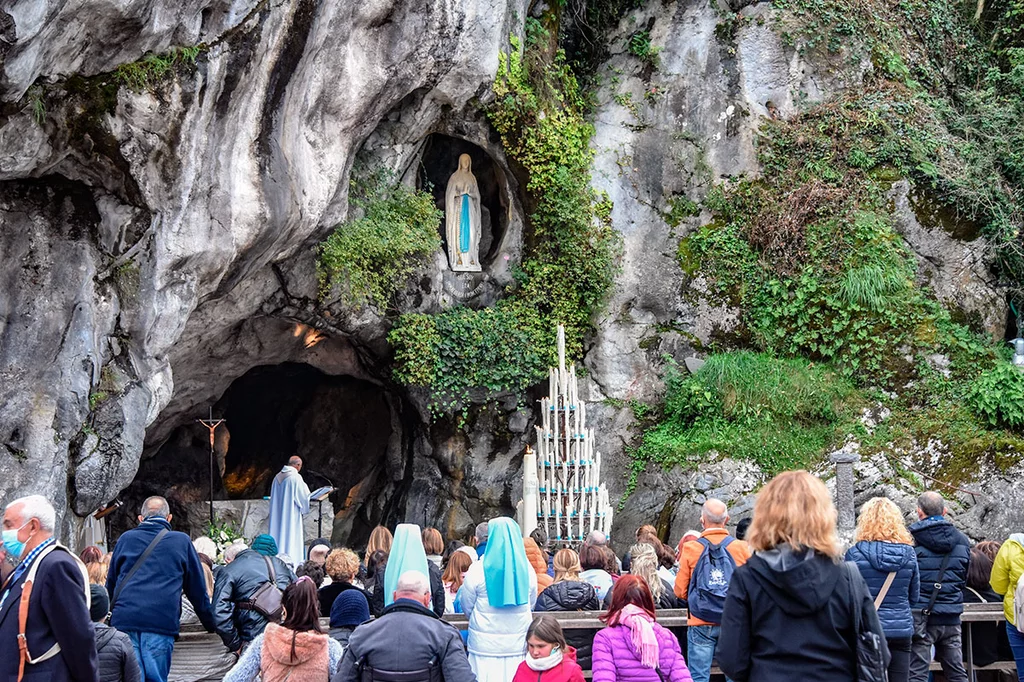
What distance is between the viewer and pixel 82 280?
9602 millimetres

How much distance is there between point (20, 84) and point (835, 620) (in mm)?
6548

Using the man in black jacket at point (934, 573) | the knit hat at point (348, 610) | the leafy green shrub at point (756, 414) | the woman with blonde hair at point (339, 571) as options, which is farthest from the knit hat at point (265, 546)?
the leafy green shrub at point (756, 414)

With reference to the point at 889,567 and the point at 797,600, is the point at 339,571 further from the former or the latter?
the point at 797,600

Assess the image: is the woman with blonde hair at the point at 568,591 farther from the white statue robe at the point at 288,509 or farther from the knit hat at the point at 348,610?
the white statue robe at the point at 288,509

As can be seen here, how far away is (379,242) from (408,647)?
9.14m

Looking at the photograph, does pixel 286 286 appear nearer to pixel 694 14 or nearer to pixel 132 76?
pixel 132 76

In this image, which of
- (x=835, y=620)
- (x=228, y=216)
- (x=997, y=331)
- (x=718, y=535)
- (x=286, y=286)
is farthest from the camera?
(x=997, y=331)

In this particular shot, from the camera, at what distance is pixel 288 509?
12.2 meters

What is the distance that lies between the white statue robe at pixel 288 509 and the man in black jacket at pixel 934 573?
24.2 feet

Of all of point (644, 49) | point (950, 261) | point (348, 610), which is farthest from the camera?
point (644, 49)

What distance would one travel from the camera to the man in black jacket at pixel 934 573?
20.5 feet

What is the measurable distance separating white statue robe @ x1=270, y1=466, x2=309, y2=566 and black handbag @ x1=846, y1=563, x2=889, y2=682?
915 cm

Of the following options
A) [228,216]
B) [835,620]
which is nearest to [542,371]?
[228,216]

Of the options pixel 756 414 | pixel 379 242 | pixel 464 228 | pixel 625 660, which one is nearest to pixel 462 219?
pixel 464 228
